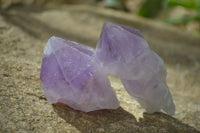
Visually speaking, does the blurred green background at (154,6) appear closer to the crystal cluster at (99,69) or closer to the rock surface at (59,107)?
the rock surface at (59,107)

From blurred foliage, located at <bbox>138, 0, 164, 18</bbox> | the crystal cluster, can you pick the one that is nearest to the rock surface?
the crystal cluster

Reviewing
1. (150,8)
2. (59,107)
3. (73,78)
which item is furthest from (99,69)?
(150,8)

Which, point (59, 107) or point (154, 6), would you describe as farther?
point (154, 6)

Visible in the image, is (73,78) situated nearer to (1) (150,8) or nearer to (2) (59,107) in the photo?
(2) (59,107)

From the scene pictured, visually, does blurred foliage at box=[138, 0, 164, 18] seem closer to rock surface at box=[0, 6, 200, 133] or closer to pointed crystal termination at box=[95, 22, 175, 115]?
rock surface at box=[0, 6, 200, 133]

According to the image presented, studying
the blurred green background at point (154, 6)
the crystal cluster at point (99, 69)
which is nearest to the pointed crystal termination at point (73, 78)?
the crystal cluster at point (99, 69)

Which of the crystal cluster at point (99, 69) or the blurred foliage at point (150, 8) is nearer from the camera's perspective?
the crystal cluster at point (99, 69)
